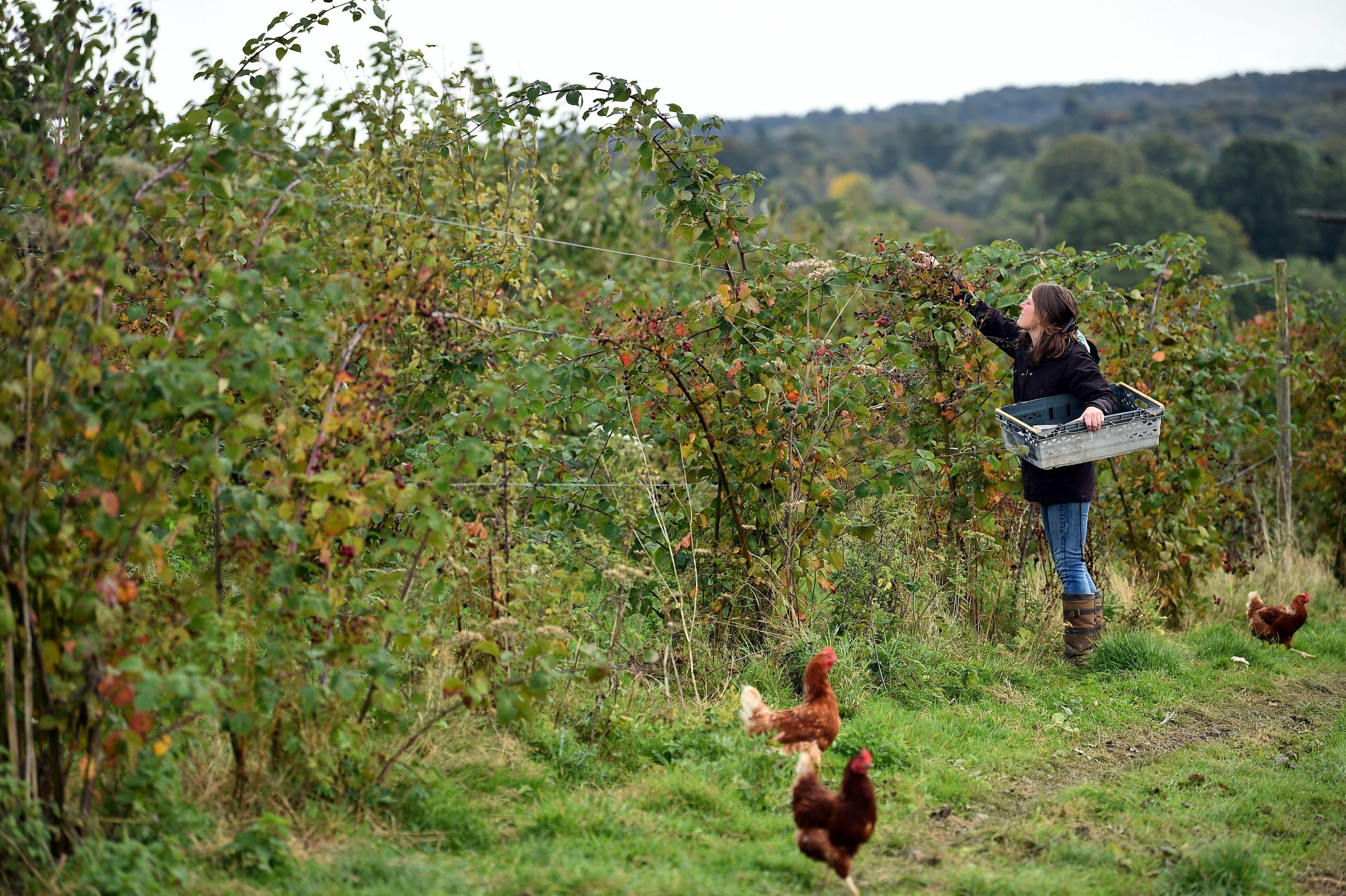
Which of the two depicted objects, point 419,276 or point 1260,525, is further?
point 1260,525

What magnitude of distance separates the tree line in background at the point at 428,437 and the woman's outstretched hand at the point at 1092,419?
743 mm

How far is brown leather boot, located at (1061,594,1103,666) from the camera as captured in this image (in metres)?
5.93

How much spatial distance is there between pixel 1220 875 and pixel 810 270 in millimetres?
3152

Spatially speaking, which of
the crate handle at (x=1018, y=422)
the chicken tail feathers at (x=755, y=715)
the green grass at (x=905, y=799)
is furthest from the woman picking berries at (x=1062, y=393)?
the chicken tail feathers at (x=755, y=715)

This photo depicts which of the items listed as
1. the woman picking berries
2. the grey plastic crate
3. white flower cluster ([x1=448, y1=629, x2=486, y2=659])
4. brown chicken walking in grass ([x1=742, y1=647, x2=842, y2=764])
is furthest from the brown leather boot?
white flower cluster ([x1=448, y1=629, x2=486, y2=659])

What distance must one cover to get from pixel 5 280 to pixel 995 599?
16.8ft

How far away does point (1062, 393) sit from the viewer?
18.6ft

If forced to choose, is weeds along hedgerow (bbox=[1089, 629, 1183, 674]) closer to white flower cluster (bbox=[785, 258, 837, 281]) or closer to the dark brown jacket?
the dark brown jacket

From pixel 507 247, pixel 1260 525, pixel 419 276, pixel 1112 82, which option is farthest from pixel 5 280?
pixel 1112 82

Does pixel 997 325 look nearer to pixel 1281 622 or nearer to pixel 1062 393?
pixel 1062 393

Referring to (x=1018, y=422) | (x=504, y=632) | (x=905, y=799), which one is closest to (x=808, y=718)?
(x=905, y=799)

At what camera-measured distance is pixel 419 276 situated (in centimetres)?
387

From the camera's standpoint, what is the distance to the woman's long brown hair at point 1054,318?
222 inches

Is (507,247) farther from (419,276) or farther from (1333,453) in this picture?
(1333,453)
